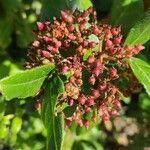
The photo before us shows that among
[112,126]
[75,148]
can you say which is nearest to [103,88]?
[75,148]

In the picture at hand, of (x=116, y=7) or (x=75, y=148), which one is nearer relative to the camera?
(x=116, y=7)

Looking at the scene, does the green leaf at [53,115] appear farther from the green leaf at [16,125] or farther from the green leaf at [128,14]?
the green leaf at [16,125]

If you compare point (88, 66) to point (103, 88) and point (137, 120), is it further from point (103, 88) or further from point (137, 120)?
point (137, 120)

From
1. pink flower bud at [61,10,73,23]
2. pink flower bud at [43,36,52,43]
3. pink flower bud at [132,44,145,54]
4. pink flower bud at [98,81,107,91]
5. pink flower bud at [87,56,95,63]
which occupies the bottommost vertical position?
pink flower bud at [98,81,107,91]

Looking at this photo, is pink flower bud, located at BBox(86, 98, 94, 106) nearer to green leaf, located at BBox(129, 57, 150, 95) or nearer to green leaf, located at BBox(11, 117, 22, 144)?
green leaf, located at BBox(129, 57, 150, 95)

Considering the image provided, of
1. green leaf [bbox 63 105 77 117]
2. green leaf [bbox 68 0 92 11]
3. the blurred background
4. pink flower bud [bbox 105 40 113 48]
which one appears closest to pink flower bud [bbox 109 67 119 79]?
pink flower bud [bbox 105 40 113 48]

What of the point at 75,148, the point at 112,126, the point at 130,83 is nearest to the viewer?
the point at 130,83

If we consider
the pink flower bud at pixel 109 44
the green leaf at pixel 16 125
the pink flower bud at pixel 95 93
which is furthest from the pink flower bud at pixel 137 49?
the green leaf at pixel 16 125
